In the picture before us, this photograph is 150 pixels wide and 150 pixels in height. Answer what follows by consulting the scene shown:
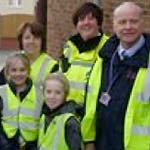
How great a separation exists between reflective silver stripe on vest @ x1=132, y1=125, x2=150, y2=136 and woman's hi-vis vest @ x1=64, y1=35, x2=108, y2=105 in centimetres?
76

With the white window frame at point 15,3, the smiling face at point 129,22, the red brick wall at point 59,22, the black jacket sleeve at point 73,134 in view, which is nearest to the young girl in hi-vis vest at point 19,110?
the black jacket sleeve at point 73,134

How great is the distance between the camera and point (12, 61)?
5.79 meters

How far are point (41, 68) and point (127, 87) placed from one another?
1340mm

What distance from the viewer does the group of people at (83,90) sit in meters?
4.86

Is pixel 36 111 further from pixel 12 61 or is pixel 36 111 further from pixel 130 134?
pixel 130 134

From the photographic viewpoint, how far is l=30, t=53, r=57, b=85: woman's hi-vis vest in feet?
19.6

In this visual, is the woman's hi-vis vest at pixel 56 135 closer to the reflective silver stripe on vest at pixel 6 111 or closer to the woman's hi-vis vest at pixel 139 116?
the reflective silver stripe on vest at pixel 6 111

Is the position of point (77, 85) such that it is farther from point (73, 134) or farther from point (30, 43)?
point (30, 43)

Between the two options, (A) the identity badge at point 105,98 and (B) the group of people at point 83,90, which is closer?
(B) the group of people at point 83,90

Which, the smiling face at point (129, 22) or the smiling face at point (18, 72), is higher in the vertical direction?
the smiling face at point (129, 22)

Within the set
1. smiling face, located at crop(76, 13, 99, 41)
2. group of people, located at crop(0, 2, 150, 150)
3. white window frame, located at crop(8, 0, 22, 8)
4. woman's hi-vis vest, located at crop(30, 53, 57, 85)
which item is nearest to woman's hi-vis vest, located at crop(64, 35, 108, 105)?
group of people, located at crop(0, 2, 150, 150)

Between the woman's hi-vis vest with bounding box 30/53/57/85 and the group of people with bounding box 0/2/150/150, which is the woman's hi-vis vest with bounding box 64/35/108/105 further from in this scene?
the woman's hi-vis vest with bounding box 30/53/57/85

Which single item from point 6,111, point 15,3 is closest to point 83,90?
point 6,111

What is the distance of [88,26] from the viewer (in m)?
5.62
